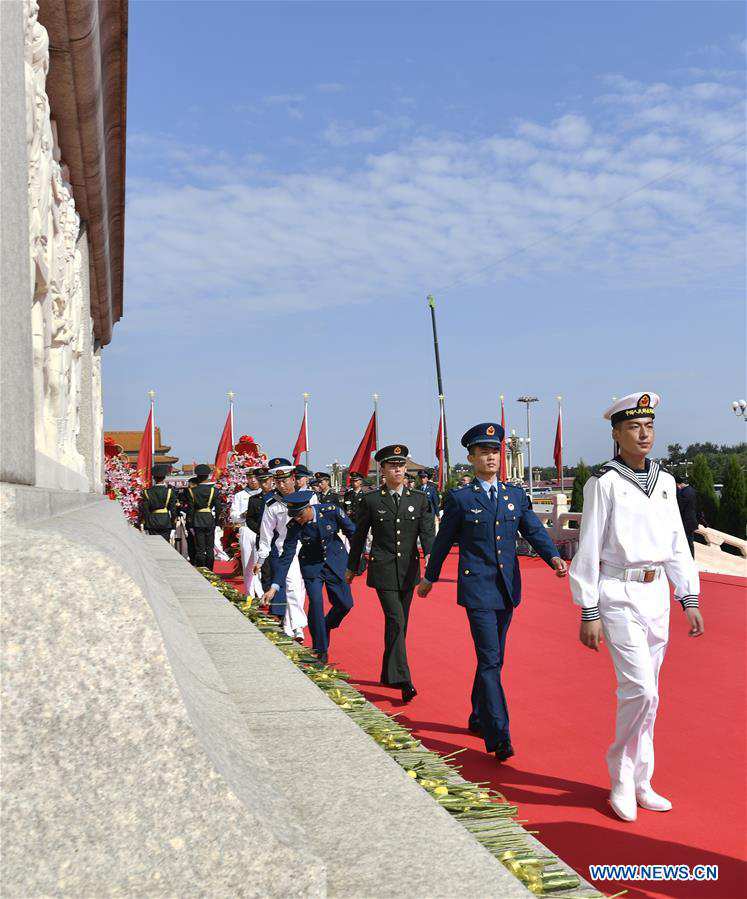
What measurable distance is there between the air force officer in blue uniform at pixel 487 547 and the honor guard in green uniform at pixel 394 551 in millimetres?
878

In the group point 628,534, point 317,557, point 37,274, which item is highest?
point 37,274

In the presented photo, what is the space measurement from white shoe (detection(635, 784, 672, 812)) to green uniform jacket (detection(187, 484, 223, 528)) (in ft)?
37.4

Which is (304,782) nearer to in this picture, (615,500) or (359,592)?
(615,500)

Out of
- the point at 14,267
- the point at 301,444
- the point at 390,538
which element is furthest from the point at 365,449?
the point at 14,267

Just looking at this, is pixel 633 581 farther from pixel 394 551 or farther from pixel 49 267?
pixel 49 267

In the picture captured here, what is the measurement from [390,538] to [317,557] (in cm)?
103

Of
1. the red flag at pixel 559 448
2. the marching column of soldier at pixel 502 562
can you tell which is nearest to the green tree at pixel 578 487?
the red flag at pixel 559 448

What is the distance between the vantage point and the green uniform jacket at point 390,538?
6.66m

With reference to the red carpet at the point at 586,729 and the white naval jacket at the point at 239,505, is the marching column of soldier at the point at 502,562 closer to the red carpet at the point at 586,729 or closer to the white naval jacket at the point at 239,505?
the red carpet at the point at 586,729

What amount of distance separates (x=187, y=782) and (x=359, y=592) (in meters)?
11.5

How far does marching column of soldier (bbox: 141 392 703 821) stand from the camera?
163 inches

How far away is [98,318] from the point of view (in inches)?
427

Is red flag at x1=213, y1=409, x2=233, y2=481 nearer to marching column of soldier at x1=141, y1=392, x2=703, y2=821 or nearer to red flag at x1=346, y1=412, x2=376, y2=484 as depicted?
red flag at x1=346, y1=412, x2=376, y2=484

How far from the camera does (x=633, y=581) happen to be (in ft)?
13.9
